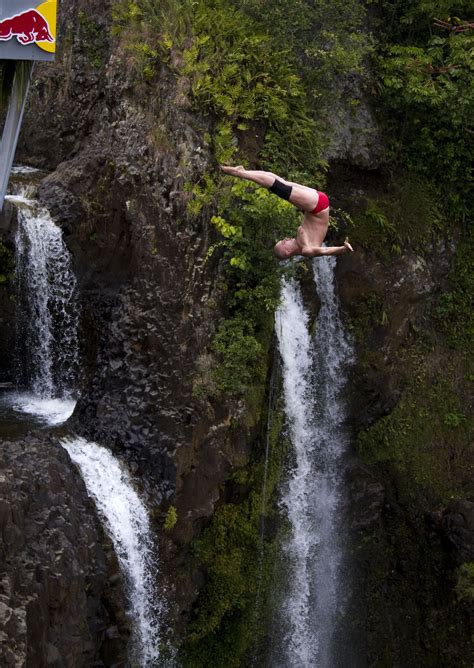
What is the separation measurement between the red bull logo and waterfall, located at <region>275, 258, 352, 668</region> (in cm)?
464

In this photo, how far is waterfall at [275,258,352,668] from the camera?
10.2 metres

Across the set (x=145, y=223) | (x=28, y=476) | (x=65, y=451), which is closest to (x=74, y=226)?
(x=145, y=223)

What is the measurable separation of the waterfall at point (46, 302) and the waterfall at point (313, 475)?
3119 mm

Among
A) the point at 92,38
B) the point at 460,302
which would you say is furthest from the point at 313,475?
the point at 92,38

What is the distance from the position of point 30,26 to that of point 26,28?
0.17ft

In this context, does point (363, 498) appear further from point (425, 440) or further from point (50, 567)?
point (50, 567)

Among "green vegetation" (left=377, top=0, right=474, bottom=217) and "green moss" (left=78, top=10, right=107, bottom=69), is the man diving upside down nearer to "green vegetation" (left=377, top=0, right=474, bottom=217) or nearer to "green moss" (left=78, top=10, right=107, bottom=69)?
"green vegetation" (left=377, top=0, right=474, bottom=217)

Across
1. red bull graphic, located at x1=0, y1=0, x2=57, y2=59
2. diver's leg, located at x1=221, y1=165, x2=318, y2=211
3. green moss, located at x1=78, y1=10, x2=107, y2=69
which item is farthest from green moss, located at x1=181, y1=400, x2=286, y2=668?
green moss, located at x1=78, y1=10, x2=107, y2=69

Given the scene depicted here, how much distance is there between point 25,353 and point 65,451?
291 centimetres

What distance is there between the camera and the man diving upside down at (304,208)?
656 centimetres

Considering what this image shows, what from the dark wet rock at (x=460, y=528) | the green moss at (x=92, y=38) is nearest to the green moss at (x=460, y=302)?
the dark wet rock at (x=460, y=528)

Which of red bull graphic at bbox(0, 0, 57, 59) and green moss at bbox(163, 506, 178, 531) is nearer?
red bull graphic at bbox(0, 0, 57, 59)

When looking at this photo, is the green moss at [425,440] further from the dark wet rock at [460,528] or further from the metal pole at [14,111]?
the metal pole at [14,111]

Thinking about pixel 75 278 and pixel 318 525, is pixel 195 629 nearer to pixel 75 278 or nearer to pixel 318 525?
pixel 318 525
